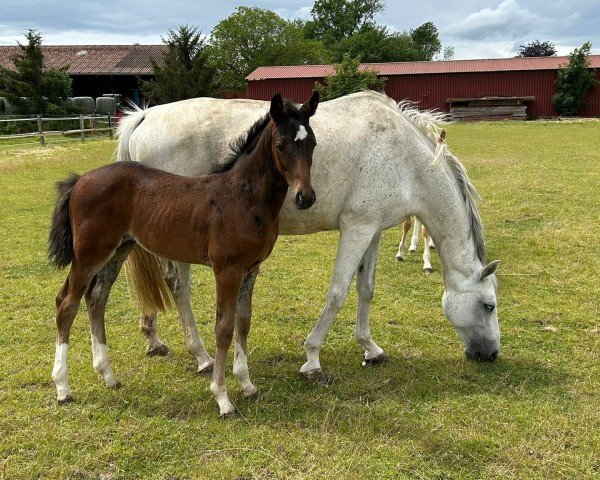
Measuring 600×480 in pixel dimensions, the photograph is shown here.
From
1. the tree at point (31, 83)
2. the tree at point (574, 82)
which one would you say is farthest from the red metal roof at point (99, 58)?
the tree at point (574, 82)

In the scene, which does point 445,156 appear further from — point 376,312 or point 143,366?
point 143,366

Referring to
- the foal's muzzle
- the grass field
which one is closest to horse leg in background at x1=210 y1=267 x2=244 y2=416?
the grass field

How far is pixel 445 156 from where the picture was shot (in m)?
4.40

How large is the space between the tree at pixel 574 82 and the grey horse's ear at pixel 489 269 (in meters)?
38.0

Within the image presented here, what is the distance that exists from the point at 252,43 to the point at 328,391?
56.5 metres

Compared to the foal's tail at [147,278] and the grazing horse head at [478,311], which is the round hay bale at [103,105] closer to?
the foal's tail at [147,278]

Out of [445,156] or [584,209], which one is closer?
[445,156]

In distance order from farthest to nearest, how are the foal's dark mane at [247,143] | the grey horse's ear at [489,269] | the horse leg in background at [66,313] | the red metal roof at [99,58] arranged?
1. the red metal roof at [99,58]
2. the grey horse's ear at [489,269]
3. the horse leg in background at [66,313]
4. the foal's dark mane at [247,143]

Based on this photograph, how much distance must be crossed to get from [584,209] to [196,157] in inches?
328

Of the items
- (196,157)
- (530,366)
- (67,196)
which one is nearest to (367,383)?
(530,366)

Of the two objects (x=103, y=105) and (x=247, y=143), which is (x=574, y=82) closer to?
(x=103, y=105)

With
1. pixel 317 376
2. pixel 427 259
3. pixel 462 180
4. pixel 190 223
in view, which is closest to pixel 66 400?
pixel 190 223

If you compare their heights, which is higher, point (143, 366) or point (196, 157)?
point (196, 157)

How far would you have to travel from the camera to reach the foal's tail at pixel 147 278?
14.7 ft
